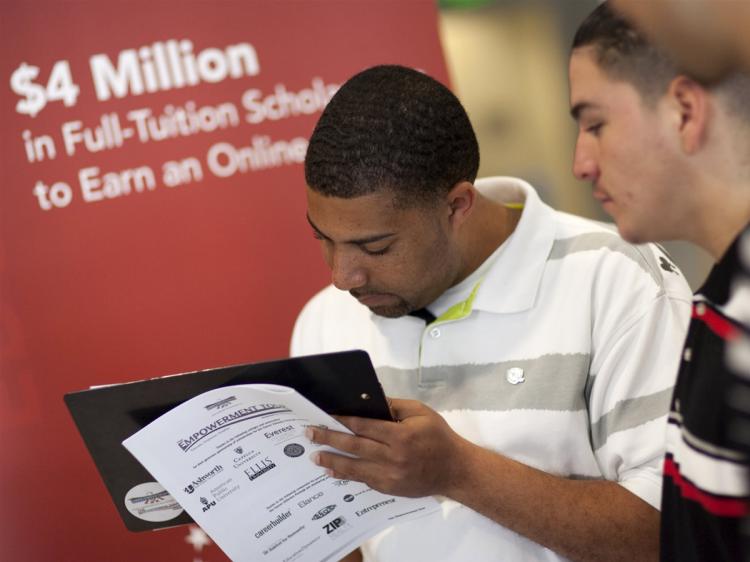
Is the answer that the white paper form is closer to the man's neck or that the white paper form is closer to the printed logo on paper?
the printed logo on paper

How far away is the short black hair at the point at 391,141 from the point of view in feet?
5.05

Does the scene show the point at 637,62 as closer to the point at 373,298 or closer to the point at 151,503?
the point at 373,298

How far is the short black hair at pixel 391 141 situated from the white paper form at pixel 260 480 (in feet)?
1.24

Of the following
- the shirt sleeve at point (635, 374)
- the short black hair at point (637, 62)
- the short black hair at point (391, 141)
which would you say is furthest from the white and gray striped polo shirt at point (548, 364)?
the short black hair at point (637, 62)

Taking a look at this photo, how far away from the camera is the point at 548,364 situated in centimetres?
160

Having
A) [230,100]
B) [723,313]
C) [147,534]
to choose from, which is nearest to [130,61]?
[230,100]

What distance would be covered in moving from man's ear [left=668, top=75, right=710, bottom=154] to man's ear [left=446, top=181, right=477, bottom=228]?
2.08ft

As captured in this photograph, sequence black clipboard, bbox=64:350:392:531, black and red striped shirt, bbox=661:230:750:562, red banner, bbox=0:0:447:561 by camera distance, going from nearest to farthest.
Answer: black and red striped shirt, bbox=661:230:750:562 < black clipboard, bbox=64:350:392:531 < red banner, bbox=0:0:447:561

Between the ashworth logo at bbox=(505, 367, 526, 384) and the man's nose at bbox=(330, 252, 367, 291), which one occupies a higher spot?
the man's nose at bbox=(330, 252, 367, 291)

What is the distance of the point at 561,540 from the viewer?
1.49 m

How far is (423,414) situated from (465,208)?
388mm

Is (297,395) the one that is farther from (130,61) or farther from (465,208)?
(130,61)

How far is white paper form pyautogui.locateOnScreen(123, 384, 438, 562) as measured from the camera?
4.51 feet

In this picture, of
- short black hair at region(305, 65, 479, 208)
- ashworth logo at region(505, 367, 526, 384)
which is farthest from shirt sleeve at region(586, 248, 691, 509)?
short black hair at region(305, 65, 479, 208)
